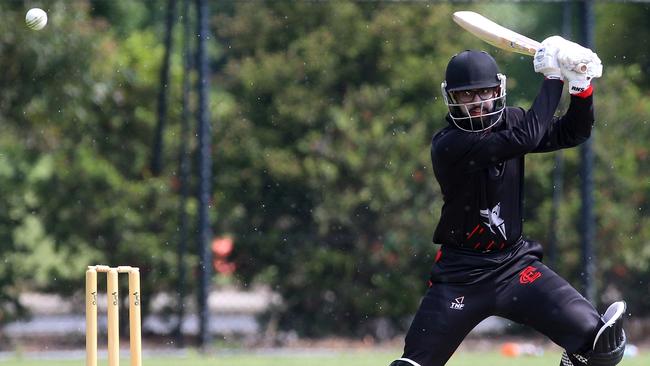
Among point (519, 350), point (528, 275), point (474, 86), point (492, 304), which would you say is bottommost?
point (519, 350)

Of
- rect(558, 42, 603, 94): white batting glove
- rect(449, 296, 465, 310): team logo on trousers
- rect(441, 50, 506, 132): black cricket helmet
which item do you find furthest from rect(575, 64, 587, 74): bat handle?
rect(449, 296, 465, 310): team logo on trousers

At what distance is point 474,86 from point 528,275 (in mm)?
748

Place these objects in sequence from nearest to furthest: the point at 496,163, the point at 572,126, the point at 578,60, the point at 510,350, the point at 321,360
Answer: the point at 578,60 → the point at 496,163 → the point at 572,126 → the point at 321,360 → the point at 510,350

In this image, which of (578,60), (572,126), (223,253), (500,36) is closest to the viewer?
(578,60)

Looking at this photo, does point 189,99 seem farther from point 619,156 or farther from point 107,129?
point 619,156

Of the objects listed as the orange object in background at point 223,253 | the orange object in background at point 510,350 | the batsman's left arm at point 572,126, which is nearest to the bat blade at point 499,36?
the batsman's left arm at point 572,126

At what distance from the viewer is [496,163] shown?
4.43m

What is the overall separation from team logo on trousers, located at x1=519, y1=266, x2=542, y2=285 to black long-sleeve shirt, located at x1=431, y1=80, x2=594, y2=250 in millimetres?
119

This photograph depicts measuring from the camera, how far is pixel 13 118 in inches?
326

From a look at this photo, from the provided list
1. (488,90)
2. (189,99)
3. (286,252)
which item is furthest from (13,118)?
(488,90)

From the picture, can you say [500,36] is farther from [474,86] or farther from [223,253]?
[223,253]

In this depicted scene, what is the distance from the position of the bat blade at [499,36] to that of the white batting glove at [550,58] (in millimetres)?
219

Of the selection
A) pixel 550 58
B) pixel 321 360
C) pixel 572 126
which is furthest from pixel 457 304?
pixel 321 360

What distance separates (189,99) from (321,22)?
109 cm
